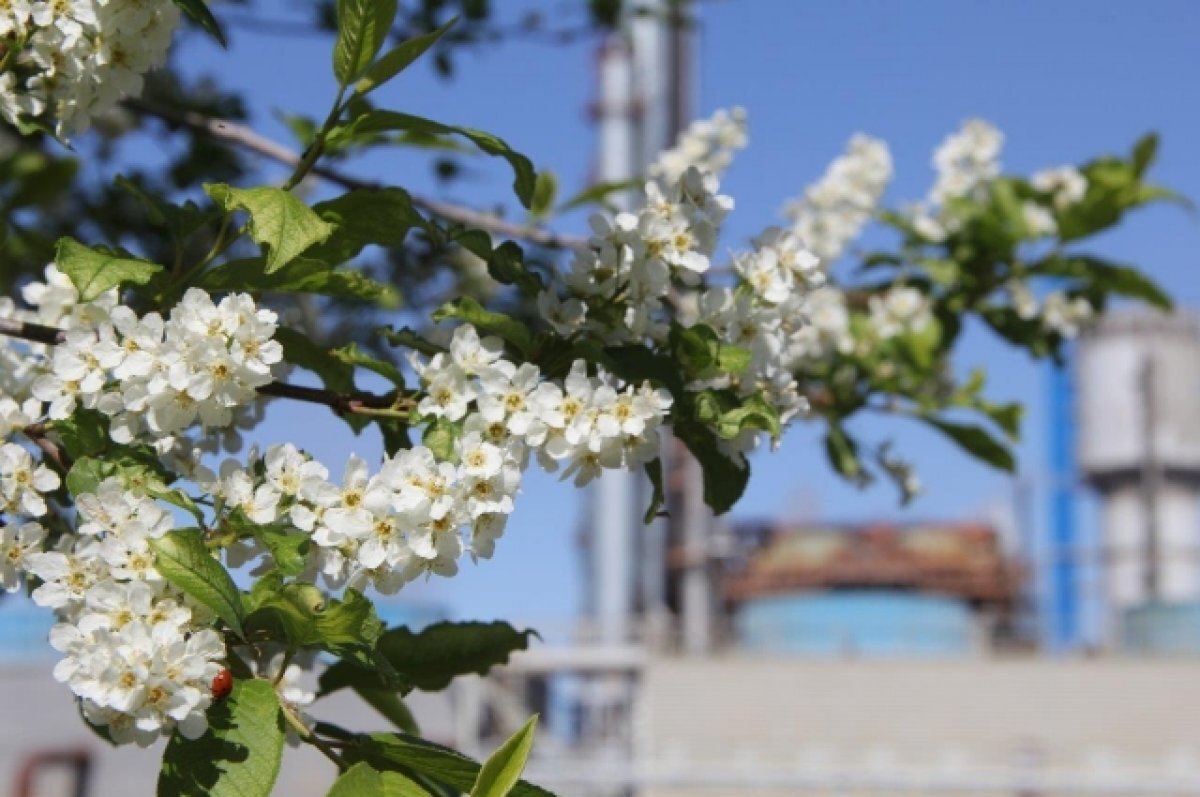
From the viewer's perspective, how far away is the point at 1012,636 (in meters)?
29.3

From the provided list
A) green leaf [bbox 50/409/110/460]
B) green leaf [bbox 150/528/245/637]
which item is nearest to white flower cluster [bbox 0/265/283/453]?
green leaf [bbox 50/409/110/460]

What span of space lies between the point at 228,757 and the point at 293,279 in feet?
1.52

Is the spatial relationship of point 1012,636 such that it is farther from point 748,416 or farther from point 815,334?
point 748,416

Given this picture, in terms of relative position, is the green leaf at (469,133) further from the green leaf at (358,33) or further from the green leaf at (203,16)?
the green leaf at (203,16)

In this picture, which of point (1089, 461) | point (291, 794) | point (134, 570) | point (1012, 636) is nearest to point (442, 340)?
point (134, 570)

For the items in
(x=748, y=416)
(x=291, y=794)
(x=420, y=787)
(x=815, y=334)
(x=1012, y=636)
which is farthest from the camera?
(x=1012, y=636)

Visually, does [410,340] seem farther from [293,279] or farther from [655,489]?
[655,489]

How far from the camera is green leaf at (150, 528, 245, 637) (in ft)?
4.18

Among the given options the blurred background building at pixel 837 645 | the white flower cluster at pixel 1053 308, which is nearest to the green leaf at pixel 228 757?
the white flower cluster at pixel 1053 308

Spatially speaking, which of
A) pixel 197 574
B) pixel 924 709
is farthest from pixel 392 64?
pixel 924 709

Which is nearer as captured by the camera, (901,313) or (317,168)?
(317,168)

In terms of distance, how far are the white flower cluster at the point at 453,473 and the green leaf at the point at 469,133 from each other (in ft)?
0.76

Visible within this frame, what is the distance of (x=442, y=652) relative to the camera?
1725 millimetres

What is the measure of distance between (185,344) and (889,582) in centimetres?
Answer: 2942
